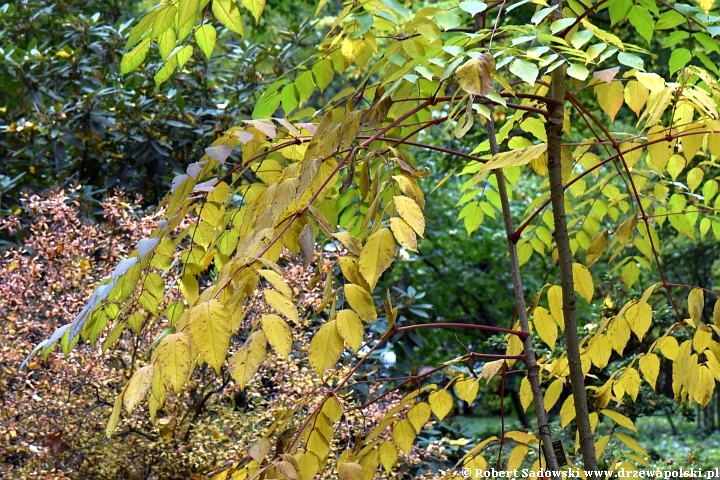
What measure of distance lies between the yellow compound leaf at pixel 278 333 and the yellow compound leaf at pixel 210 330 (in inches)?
2.7

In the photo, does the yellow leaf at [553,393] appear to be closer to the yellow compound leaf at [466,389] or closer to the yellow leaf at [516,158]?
the yellow compound leaf at [466,389]

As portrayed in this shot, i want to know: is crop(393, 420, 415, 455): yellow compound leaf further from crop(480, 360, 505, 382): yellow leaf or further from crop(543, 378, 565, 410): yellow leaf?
crop(543, 378, 565, 410): yellow leaf

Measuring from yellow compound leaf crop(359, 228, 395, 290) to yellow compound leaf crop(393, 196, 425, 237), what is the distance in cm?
3

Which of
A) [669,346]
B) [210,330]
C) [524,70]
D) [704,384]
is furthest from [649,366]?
[210,330]

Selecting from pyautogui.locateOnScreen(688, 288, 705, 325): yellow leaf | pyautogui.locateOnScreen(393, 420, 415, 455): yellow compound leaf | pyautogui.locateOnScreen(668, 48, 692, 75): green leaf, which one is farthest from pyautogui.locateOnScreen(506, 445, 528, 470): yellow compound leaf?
pyautogui.locateOnScreen(668, 48, 692, 75): green leaf

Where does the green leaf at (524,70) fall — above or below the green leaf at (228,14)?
below

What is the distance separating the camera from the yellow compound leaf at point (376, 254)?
1.12 metres

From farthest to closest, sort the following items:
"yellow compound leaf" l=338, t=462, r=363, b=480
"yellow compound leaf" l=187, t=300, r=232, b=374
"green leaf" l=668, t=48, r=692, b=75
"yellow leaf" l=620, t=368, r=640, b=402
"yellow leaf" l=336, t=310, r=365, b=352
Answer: "green leaf" l=668, t=48, r=692, b=75
"yellow leaf" l=620, t=368, r=640, b=402
"yellow compound leaf" l=338, t=462, r=363, b=480
"yellow leaf" l=336, t=310, r=365, b=352
"yellow compound leaf" l=187, t=300, r=232, b=374

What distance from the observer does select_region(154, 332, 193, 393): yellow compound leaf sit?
105 centimetres

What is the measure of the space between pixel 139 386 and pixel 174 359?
0.07 m

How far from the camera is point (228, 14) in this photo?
1.42 m

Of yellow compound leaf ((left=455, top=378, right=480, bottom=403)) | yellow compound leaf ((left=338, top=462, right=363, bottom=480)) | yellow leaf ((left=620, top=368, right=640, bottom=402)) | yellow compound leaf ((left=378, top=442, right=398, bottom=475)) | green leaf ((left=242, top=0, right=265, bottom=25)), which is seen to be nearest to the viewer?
yellow compound leaf ((left=338, top=462, right=363, bottom=480))

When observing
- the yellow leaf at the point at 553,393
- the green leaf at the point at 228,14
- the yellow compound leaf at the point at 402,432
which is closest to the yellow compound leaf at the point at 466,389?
the yellow compound leaf at the point at 402,432

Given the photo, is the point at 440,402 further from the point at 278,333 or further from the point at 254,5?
the point at 254,5
